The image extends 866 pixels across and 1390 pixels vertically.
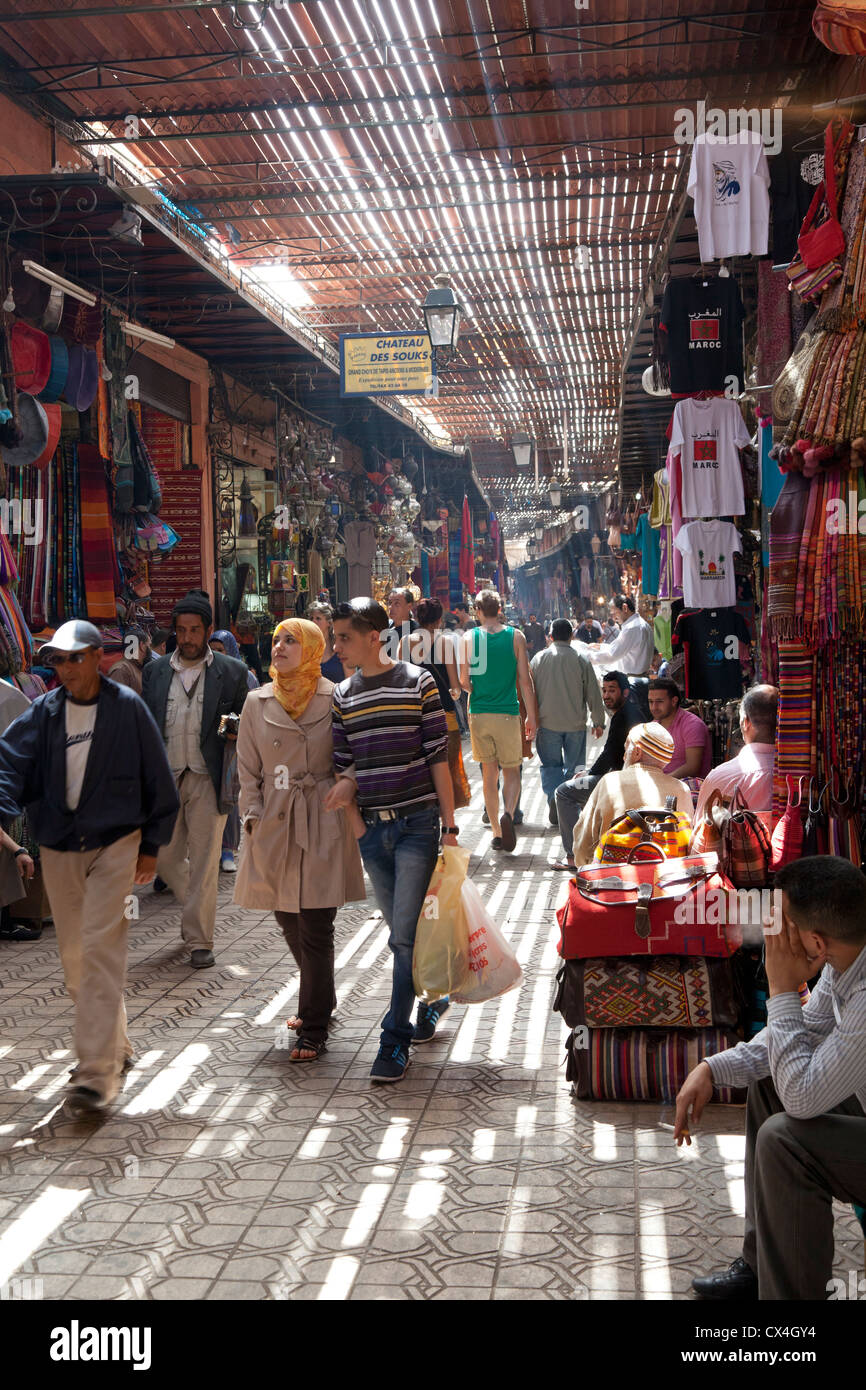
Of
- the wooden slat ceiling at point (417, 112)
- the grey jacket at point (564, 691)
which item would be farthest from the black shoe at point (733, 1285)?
the wooden slat ceiling at point (417, 112)

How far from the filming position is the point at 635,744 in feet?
18.9

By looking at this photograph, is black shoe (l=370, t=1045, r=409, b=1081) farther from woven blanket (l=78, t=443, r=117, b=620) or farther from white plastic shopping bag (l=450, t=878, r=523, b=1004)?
woven blanket (l=78, t=443, r=117, b=620)

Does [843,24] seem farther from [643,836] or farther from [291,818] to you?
[291,818]

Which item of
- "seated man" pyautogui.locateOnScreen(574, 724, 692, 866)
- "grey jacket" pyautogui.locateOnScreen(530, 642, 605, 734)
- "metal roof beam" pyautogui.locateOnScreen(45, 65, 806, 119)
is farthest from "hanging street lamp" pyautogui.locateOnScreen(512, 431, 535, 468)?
"seated man" pyautogui.locateOnScreen(574, 724, 692, 866)

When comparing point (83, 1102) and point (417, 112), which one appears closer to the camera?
point (83, 1102)

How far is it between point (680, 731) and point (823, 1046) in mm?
4183

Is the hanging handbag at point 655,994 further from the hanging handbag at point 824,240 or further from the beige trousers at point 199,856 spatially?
the beige trousers at point 199,856

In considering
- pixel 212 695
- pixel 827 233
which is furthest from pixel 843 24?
pixel 212 695

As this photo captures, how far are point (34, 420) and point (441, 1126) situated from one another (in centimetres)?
498

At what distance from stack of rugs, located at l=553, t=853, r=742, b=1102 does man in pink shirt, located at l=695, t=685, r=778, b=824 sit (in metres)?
0.74

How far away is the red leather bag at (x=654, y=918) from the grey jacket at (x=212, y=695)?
243 centimetres

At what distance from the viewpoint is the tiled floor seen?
3092 millimetres

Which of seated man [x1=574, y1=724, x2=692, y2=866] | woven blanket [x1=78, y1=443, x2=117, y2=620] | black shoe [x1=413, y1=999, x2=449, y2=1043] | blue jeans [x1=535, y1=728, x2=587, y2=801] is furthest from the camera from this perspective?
blue jeans [x1=535, y1=728, x2=587, y2=801]

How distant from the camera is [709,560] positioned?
7473 millimetres
